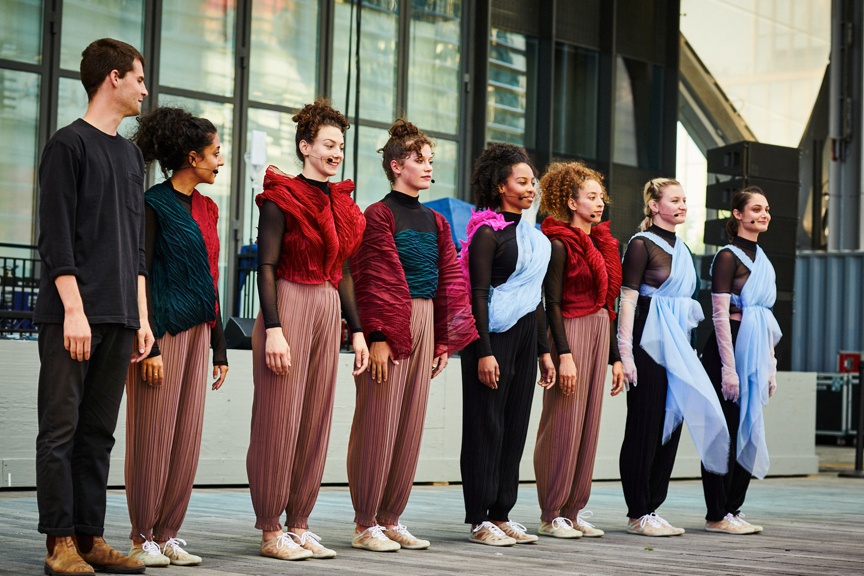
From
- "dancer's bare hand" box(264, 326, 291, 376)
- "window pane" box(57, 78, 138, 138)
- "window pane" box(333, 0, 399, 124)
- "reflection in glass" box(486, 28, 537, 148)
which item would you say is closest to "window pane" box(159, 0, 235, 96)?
"window pane" box(57, 78, 138, 138)

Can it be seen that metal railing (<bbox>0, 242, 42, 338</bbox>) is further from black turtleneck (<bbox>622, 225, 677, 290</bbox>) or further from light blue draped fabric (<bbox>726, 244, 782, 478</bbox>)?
light blue draped fabric (<bbox>726, 244, 782, 478</bbox>)

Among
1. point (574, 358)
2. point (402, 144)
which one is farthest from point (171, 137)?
point (574, 358)

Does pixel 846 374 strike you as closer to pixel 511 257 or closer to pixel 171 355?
pixel 511 257

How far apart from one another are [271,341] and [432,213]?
1.03m

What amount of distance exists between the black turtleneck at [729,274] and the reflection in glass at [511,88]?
896 centimetres

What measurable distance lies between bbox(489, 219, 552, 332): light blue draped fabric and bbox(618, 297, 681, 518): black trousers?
82cm

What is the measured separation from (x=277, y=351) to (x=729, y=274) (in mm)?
2635

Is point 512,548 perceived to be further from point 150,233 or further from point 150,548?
point 150,233

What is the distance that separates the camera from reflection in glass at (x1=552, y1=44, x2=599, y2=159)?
15.5 metres

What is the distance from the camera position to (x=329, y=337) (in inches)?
179

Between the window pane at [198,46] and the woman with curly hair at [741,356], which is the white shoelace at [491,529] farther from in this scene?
the window pane at [198,46]

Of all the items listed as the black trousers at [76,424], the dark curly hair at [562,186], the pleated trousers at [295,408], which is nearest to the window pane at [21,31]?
the dark curly hair at [562,186]

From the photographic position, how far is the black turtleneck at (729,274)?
6.04 meters

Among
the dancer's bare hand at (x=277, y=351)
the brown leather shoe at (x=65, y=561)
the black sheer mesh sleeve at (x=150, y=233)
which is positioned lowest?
the brown leather shoe at (x=65, y=561)
